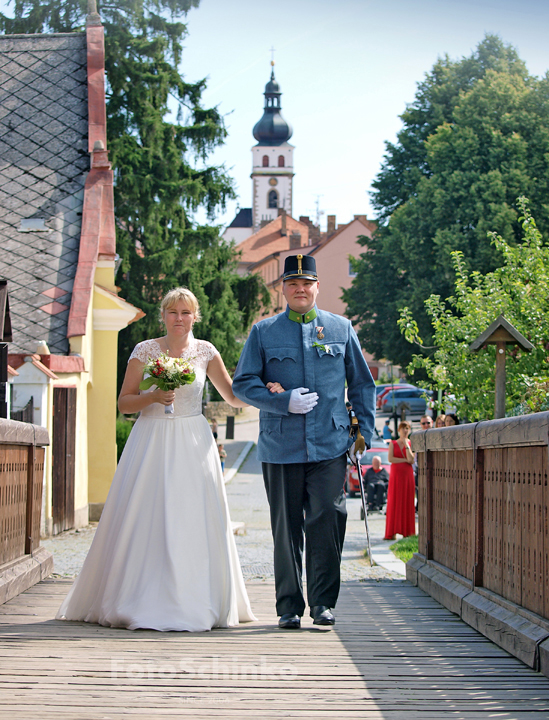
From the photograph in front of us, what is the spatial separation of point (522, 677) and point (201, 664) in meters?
1.48

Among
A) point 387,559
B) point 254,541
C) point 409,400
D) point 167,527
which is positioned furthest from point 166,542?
point 409,400

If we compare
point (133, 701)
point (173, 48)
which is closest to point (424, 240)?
point (173, 48)

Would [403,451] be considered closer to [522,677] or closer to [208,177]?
[522,677]

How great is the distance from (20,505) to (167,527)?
177cm

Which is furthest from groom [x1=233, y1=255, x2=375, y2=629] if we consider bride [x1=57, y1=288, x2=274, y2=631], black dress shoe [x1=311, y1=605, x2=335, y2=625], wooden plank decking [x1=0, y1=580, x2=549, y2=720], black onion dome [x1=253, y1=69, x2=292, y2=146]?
black onion dome [x1=253, y1=69, x2=292, y2=146]

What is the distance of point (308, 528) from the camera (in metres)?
5.66

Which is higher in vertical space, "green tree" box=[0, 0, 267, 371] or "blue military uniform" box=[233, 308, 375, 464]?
"green tree" box=[0, 0, 267, 371]

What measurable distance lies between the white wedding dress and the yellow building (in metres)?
7.75

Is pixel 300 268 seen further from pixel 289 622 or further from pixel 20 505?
pixel 20 505

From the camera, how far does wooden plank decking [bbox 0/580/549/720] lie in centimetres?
369

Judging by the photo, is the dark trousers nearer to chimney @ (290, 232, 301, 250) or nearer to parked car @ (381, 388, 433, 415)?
parked car @ (381, 388, 433, 415)

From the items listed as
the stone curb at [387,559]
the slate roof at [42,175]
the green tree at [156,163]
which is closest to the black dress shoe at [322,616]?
the stone curb at [387,559]

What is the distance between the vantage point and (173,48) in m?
32.3

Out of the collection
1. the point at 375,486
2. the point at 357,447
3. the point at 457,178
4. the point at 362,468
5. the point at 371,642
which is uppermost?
the point at 457,178
